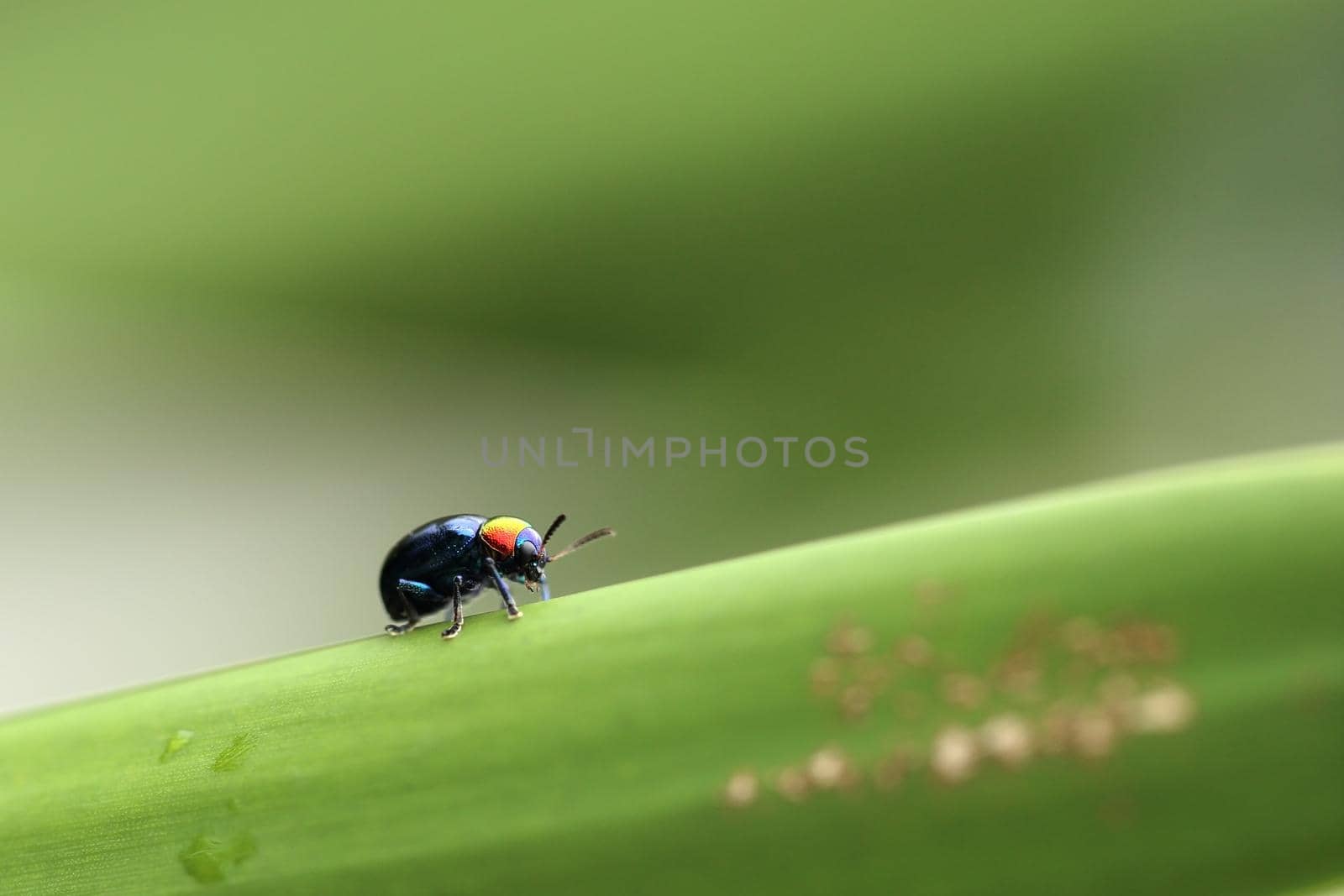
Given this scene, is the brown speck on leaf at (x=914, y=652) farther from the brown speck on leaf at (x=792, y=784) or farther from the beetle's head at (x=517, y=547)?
the beetle's head at (x=517, y=547)

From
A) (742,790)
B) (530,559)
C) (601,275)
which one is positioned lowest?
(530,559)

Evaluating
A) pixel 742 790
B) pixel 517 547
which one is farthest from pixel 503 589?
pixel 742 790

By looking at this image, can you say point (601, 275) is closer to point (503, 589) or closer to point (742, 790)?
point (503, 589)

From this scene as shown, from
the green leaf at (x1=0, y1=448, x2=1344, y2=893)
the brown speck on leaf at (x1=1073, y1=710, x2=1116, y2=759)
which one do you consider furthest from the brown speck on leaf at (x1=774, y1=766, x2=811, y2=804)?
the brown speck on leaf at (x1=1073, y1=710, x2=1116, y2=759)

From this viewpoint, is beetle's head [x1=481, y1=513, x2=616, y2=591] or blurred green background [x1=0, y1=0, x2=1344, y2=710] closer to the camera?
beetle's head [x1=481, y1=513, x2=616, y2=591]

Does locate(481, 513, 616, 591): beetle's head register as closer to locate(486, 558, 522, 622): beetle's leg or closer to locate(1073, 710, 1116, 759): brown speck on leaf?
locate(486, 558, 522, 622): beetle's leg

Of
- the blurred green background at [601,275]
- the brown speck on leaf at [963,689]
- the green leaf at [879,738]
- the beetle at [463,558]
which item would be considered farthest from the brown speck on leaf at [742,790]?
the blurred green background at [601,275]
